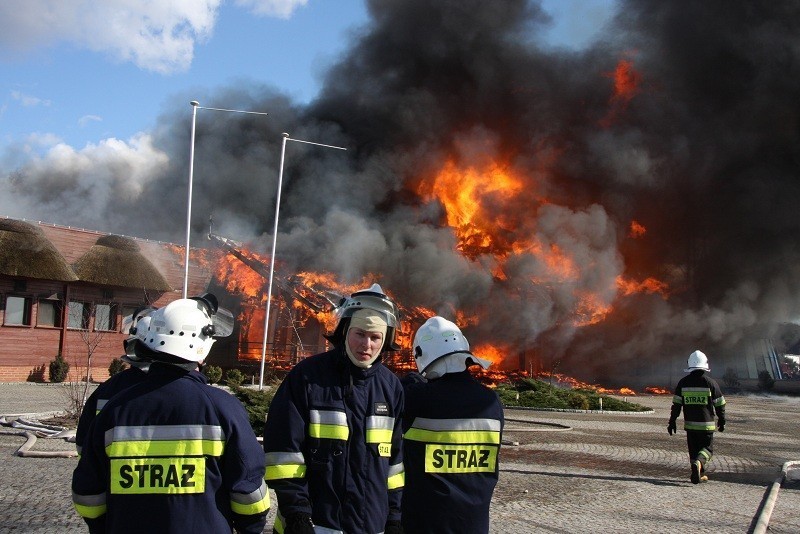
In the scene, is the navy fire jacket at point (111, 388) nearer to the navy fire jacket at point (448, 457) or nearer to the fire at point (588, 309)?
the navy fire jacket at point (448, 457)

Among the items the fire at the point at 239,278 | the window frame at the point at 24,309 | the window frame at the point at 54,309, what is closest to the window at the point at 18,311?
the window frame at the point at 24,309

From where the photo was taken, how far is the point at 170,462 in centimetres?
276

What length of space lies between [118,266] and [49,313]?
116 inches

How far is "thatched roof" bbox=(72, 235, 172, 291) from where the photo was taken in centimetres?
2667

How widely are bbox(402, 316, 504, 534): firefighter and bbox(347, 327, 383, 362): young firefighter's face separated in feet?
1.79

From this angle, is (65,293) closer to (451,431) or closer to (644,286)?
(644,286)

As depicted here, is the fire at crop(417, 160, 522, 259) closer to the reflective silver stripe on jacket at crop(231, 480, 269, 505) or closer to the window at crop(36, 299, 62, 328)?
the window at crop(36, 299, 62, 328)

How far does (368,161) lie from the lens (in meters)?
33.5

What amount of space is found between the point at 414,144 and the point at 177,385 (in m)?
31.7

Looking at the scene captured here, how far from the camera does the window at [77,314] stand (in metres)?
26.4

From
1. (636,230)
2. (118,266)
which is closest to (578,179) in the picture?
(636,230)

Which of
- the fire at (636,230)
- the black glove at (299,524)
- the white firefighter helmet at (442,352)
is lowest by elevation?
the black glove at (299,524)

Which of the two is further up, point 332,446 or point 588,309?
point 588,309

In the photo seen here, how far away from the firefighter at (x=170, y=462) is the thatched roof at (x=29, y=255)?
81.1ft
